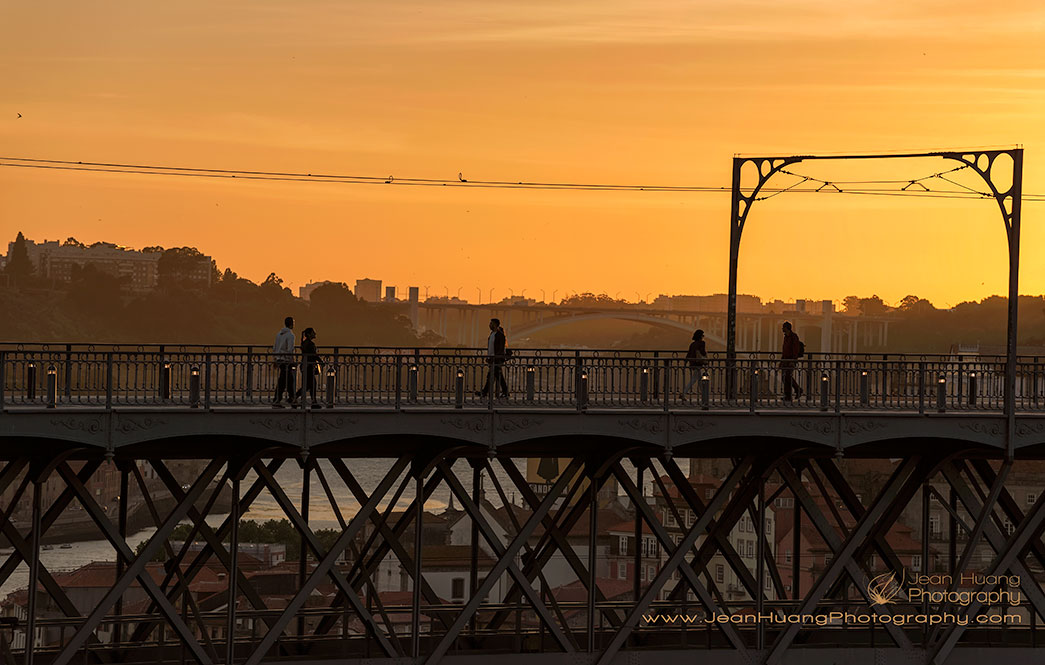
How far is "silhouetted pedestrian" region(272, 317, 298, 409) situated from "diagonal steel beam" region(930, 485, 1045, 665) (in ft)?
51.8

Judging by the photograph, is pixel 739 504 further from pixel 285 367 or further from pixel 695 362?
pixel 285 367

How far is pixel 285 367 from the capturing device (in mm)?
30734

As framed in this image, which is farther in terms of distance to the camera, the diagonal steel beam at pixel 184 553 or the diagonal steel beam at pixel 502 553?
the diagonal steel beam at pixel 184 553

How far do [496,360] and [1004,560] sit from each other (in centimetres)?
1269

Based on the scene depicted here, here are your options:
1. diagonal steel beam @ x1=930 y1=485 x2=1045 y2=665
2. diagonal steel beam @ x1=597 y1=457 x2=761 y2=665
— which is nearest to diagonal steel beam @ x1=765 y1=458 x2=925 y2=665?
diagonal steel beam @ x1=597 y1=457 x2=761 y2=665

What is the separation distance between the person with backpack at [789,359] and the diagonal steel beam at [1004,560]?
575 cm

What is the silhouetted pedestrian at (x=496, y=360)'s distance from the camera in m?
31.5

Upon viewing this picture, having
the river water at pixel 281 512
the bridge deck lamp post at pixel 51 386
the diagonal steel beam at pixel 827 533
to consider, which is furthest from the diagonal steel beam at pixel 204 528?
the river water at pixel 281 512

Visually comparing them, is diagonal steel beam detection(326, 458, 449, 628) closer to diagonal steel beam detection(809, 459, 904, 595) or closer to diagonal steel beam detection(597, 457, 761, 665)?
diagonal steel beam detection(597, 457, 761, 665)

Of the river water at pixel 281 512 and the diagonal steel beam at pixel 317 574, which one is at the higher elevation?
the diagonal steel beam at pixel 317 574

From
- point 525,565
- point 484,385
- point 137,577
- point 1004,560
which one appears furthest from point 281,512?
point 137,577

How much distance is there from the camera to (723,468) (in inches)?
6791

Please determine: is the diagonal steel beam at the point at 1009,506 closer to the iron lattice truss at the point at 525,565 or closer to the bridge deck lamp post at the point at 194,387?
the iron lattice truss at the point at 525,565

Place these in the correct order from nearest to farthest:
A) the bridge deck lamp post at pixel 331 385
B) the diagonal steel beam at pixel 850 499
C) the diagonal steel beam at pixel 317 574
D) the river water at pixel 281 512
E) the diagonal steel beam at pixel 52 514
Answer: the diagonal steel beam at pixel 317 574 → the bridge deck lamp post at pixel 331 385 → the diagonal steel beam at pixel 52 514 → the diagonal steel beam at pixel 850 499 → the river water at pixel 281 512
